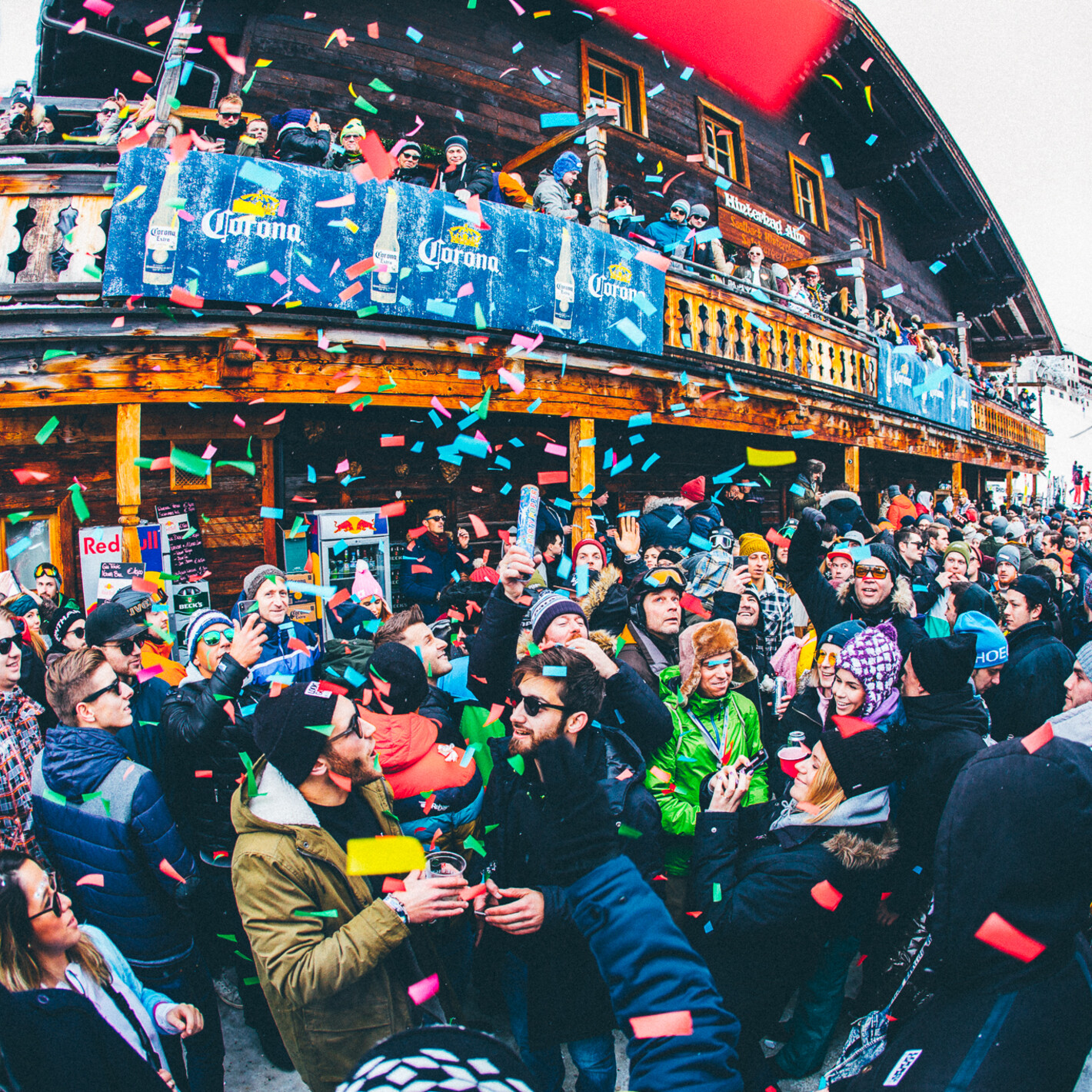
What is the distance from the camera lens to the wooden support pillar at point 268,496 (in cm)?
757

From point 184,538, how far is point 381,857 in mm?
6123

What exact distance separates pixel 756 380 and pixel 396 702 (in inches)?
345

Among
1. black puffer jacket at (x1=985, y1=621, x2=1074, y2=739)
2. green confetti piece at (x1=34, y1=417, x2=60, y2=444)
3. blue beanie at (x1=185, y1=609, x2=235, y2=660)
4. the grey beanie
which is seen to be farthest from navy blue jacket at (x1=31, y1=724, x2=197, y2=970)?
green confetti piece at (x1=34, y1=417, x2=60, y2=444)

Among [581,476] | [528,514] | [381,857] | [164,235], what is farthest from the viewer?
[581,476]

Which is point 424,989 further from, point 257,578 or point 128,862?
point 257,578

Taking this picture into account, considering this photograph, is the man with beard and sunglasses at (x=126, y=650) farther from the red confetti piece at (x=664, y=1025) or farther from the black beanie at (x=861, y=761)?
the black beanie at (x=861, y=761)

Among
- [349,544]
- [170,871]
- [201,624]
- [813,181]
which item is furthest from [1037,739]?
[813,181]

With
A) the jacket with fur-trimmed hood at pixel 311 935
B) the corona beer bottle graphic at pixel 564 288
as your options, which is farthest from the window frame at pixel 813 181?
the jacket with fur-trimmed hood at pixel 311 935

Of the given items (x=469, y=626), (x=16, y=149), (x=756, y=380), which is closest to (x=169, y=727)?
(x=469, y=626)

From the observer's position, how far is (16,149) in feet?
17.3

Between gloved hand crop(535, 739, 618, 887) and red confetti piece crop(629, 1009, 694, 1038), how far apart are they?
18.0 inches

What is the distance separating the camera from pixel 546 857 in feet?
7.20

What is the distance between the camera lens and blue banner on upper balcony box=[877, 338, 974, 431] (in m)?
13.3

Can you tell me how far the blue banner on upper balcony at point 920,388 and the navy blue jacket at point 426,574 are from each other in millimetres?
10362
